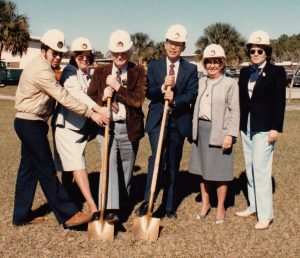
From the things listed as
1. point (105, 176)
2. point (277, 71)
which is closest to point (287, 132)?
point (277, 71)

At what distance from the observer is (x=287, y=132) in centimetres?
1316

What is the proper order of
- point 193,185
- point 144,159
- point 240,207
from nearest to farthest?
point 240,207, point 193,185, point 144,159

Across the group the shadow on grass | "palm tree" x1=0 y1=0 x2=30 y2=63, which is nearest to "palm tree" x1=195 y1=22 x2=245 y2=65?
"palm tree" x1=0 y1=0 x2=30 y2=63

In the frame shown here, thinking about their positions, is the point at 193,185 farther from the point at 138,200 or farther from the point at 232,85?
the point at 232,85

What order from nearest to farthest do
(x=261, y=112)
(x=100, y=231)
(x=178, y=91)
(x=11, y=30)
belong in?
(x=100, y=231), (x=261, y=112), (x=178, y=91), (x=11, y=30)

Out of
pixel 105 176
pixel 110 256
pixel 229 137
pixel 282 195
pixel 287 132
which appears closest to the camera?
pixel 110 256

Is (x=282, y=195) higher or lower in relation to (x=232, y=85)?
lower

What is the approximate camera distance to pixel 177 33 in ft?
15.3

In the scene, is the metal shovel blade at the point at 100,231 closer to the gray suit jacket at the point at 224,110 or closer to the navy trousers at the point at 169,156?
the navy trousers at the point at 169,156

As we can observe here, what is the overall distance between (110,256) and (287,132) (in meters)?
10.2

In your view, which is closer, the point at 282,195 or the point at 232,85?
the point at 232,85

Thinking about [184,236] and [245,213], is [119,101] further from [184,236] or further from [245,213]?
[245,213]

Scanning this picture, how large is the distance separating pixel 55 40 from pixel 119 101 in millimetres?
910

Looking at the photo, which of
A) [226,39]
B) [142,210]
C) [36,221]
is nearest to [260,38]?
[142,210]
